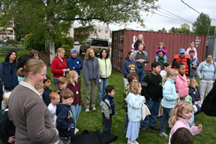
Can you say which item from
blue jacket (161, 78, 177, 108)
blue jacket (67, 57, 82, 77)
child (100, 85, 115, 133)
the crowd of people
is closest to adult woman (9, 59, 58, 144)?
the crowd of people

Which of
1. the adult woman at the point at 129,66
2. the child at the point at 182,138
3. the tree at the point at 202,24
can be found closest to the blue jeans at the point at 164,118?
the adult woman at the point at 129,66

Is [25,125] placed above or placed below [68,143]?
above

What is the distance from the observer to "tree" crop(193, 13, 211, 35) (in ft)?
210

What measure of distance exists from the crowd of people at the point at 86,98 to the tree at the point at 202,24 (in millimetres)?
67771

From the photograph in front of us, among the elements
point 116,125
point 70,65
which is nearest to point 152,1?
point 70,65

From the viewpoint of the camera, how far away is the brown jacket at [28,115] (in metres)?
1.52

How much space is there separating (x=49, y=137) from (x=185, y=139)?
1.42m

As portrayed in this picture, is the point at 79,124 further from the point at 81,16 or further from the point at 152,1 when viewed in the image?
the point at 152,1

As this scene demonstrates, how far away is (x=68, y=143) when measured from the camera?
3.25 m

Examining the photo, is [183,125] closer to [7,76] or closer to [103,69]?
[103,69]

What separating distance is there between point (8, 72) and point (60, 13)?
6129 millimetres

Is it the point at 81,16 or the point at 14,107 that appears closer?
the point at 14,107

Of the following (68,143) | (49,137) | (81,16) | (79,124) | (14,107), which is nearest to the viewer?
(14,107)

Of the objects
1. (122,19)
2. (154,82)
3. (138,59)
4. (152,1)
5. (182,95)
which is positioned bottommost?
(182,95)
